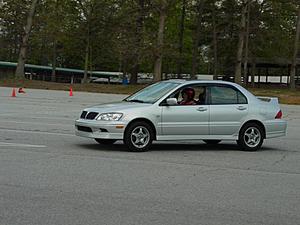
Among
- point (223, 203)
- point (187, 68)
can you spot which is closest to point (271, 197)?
point (223, 203)

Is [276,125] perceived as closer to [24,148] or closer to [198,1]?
[24,148]

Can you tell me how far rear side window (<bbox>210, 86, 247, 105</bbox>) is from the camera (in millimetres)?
12844

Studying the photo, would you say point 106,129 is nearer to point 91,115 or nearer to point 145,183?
point 91,115

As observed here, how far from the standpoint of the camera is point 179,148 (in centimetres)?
1301

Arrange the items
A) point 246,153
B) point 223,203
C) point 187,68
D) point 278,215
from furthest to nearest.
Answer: point 187,68 < point 246,153 < point 223,203 < point 278,215

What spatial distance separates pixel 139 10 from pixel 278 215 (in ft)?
140

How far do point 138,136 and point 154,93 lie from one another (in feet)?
4.05

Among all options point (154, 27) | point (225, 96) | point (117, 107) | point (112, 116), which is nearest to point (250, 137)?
point (225, 96)

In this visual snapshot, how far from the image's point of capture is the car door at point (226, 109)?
12.6 metres

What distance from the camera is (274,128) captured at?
13219 mm

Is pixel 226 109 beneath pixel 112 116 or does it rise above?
above

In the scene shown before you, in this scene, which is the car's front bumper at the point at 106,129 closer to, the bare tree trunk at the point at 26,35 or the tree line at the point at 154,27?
the tree line at the point at 154,27

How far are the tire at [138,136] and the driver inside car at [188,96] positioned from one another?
1103 millimetres

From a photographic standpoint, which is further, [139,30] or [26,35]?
[26,35]
